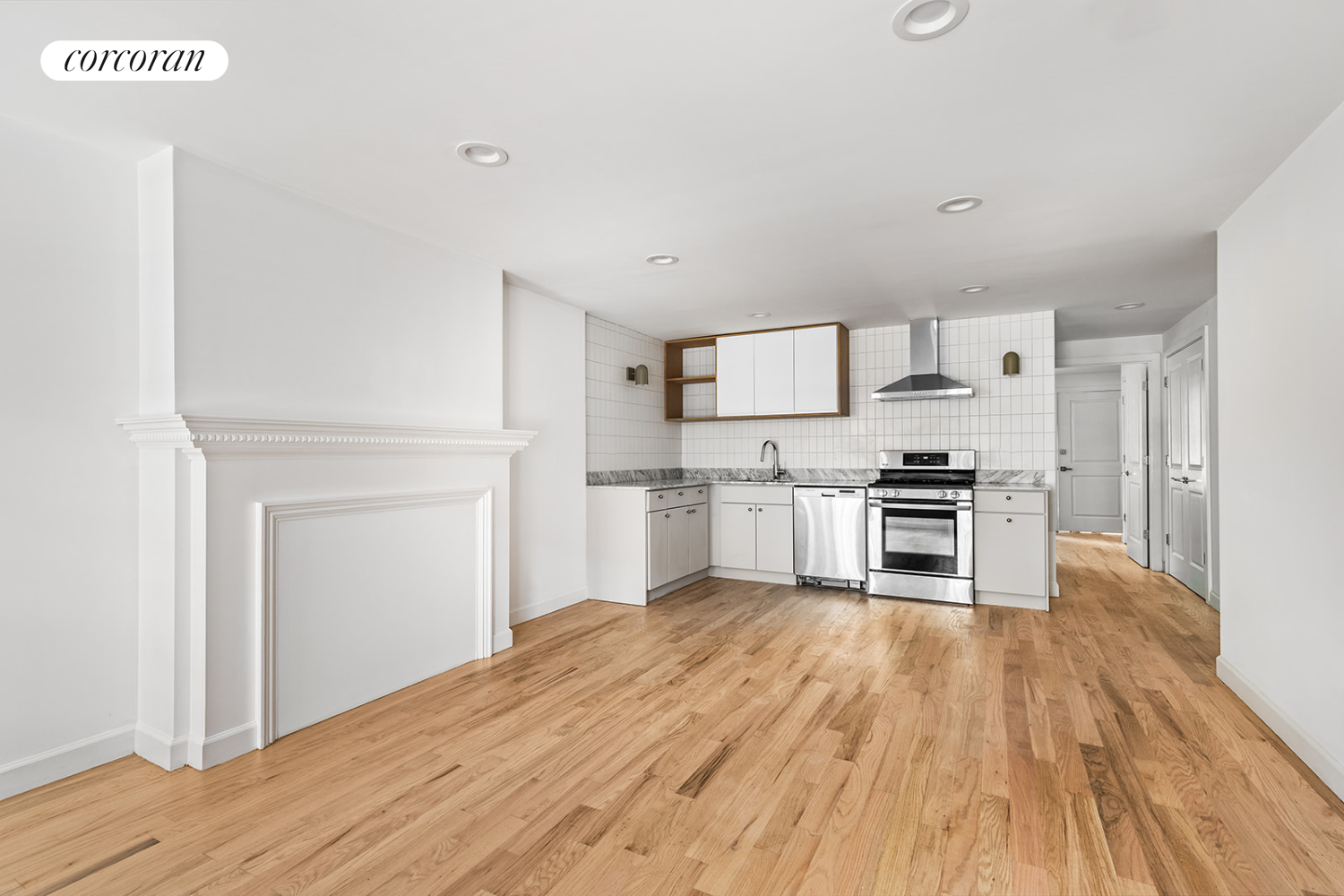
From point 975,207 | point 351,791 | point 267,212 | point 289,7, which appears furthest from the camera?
point 975,207

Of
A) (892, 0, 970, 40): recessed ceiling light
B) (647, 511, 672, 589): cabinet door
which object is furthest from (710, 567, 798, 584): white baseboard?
(892, 0, 970, 40): recessed ceiling light

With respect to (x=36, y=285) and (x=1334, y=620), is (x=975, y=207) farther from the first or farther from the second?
(x=36, y=285)

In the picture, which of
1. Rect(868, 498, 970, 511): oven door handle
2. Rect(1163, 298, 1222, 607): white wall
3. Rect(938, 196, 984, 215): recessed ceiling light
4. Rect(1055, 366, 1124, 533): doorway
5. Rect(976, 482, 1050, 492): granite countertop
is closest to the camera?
Rect(938, 196, 984, 215): recessed ceiling light

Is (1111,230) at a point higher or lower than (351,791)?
higher

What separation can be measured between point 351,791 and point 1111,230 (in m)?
4.13

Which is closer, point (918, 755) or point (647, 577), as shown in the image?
point (918, 755)

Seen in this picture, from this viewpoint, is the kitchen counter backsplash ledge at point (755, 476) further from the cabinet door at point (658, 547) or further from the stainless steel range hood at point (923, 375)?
the stainless steel range hood at point (923, 375)

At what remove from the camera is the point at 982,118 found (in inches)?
82.4

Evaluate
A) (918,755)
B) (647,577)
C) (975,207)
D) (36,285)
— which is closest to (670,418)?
(647,577)

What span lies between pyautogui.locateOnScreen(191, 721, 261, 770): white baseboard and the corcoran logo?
2.21m

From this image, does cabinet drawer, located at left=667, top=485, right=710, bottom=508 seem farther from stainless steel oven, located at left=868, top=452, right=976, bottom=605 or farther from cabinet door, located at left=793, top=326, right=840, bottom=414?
stainless steel oven, located at left=868, top=452, right=976, bottom=605

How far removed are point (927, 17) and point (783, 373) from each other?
3921 millimetres

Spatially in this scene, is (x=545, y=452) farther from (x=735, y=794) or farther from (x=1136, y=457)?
(x=1136, y=457)

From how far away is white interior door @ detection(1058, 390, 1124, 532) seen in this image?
27.2 feet
